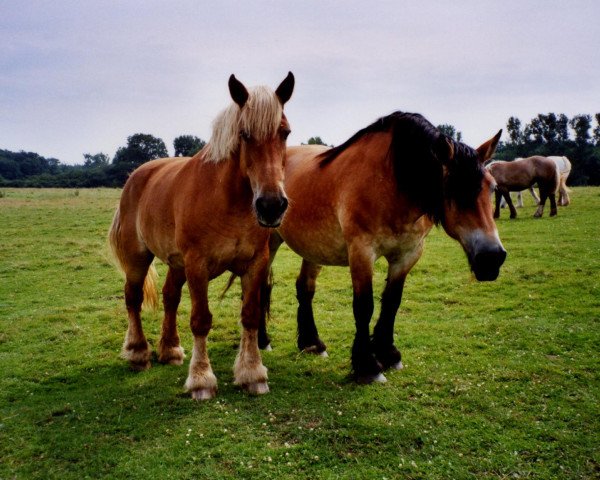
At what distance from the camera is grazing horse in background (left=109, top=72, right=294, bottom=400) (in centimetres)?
386

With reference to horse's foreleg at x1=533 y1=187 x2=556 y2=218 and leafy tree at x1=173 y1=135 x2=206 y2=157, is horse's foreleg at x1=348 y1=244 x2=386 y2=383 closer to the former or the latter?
horse's foreleg at x1=533 y1=187 x2=556 y2=218

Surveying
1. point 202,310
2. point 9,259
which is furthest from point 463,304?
point 9,259

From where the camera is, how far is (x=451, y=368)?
5.18 m

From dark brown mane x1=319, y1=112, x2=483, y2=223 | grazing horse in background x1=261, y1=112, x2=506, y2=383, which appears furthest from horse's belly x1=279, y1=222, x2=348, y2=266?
dark brown mane x1=319, y1=112, x2=483, y2=223

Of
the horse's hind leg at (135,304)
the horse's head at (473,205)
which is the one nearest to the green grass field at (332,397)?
the horse's hind leg at (135,304)

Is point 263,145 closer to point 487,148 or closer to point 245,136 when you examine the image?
point 245,136

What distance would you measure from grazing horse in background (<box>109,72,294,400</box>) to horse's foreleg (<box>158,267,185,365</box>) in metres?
0.01

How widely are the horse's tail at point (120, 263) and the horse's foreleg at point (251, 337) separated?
2.05 metres

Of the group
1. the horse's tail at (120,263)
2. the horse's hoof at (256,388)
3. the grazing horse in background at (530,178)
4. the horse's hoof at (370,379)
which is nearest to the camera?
the horse's hoof at (256,388)

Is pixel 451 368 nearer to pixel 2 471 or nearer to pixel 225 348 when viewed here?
pixel 225 348

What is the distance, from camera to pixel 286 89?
4078mm

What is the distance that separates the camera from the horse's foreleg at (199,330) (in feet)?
14.5

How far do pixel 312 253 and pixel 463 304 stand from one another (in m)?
3.75

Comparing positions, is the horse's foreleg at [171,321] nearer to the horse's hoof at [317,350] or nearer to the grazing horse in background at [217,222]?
the grazing horse in background at [217,222]
